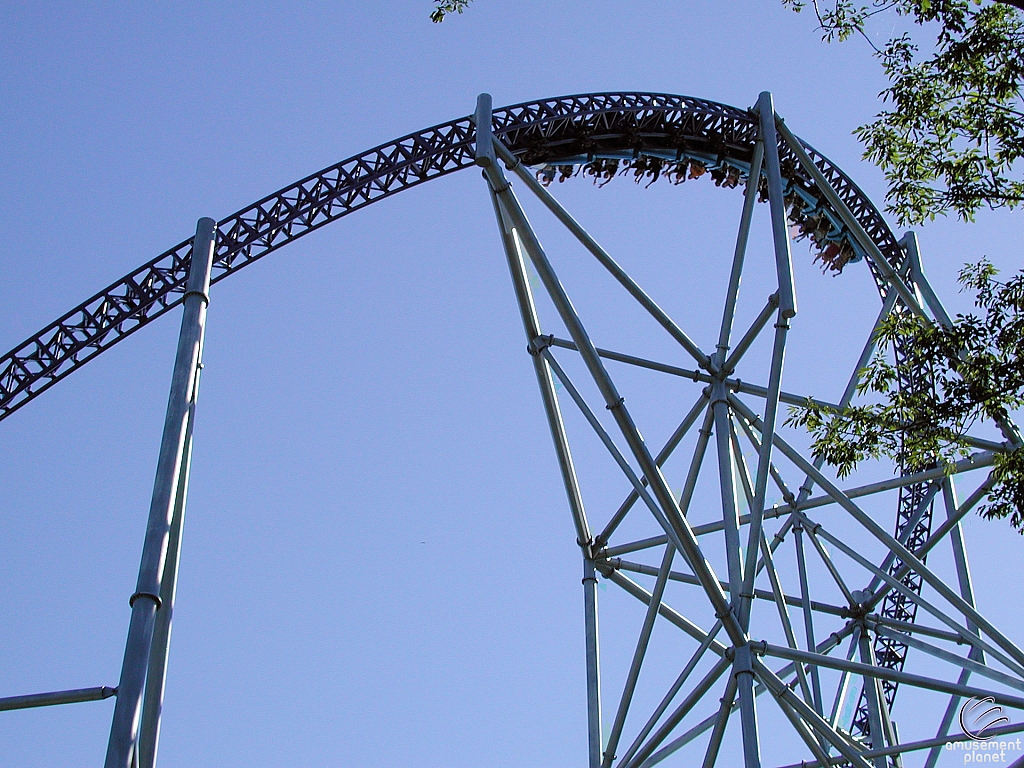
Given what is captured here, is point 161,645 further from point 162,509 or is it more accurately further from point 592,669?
point 592,669

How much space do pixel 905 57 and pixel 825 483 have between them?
14.9 feet

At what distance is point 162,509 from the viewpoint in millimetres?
11188

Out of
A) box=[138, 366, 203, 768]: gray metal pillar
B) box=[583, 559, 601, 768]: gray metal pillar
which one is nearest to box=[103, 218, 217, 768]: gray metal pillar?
box=[138, 366, 203, 768]: gray metal pillar

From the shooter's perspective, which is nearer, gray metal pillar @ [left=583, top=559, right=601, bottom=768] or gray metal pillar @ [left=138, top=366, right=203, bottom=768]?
gray metal pillar @ [left=138, top=366, right=203, bottom=768]

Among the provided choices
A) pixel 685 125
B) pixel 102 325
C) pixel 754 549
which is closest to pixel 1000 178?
pixel 754 549

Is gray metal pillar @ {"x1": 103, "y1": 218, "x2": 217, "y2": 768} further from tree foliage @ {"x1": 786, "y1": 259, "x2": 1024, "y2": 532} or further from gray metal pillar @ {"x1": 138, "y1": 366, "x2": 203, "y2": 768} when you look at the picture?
tree foliage @ {"x1": 786, "y1": 259, "x2": 1024, "y2": 532}

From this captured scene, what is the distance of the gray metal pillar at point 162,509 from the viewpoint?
Result: 9.81 m

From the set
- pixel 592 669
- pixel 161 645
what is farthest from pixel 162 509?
pixel 592 669

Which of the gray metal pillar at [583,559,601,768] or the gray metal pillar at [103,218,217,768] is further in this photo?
the gray metal pillar at [583,559,601,768]

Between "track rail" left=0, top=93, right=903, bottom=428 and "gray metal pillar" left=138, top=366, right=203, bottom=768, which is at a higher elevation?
"track rail" left=0, top=93, right=903, bottom=428

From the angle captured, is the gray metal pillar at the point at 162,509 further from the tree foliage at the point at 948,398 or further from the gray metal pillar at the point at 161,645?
the tree foliage at the point at 948,398

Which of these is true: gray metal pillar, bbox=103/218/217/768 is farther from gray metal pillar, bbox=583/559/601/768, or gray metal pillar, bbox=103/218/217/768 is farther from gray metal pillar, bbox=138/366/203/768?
gray metal pillar, bbox=583/559/601/768

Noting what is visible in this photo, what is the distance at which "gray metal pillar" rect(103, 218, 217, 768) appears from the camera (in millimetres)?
9812

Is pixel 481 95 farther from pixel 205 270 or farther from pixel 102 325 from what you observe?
pixel 102 325
